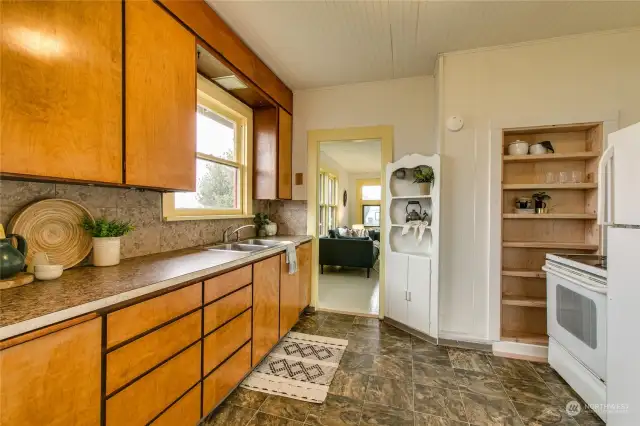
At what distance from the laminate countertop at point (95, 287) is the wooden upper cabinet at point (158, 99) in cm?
48

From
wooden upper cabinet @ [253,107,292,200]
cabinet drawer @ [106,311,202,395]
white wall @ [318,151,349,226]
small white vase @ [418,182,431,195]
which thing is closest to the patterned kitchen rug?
cabinet drawer @ [106,311,202,395]

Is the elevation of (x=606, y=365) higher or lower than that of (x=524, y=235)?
lower

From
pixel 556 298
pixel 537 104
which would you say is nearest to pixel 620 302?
pixel 556 298

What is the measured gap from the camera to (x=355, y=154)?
6.77 metres

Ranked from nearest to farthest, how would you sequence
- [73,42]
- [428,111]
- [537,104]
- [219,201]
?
[73,42] < [537,104] < [219,201] < [428,111]

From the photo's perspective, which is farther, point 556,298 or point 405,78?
point 405,78

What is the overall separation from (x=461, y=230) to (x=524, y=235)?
1.96ft

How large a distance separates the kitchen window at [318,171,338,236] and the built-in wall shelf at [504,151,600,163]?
4413 mm

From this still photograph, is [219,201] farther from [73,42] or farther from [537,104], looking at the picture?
[537,104]

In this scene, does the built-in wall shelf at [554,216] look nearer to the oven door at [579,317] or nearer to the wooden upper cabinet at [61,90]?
the oven door at [579,317]

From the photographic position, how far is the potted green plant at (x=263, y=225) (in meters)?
3.29

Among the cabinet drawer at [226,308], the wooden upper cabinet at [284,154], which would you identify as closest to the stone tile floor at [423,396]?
the cabinet drawer at [226,308]

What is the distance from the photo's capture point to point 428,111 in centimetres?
305

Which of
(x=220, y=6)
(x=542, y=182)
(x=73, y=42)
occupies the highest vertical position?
(x=220, y=6)
